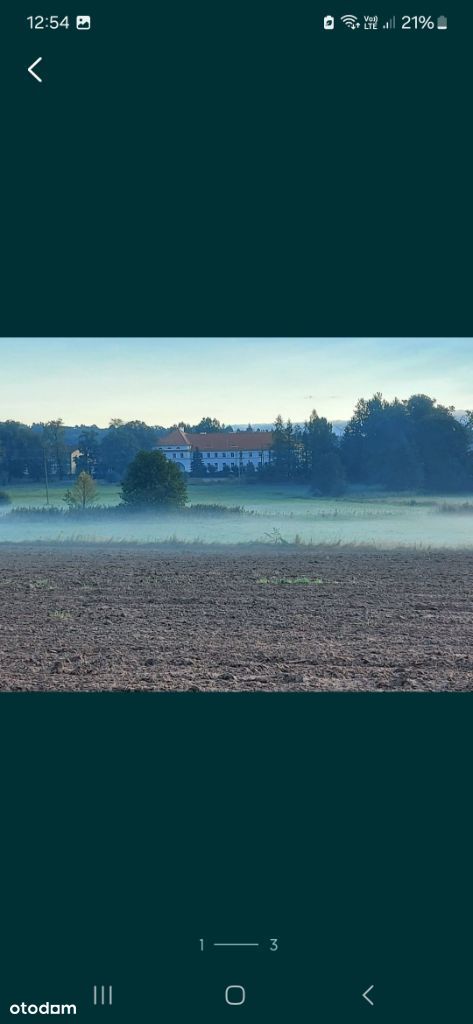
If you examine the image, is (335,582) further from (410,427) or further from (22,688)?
(22,688)

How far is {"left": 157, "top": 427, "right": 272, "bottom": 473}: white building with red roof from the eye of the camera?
11.1 m

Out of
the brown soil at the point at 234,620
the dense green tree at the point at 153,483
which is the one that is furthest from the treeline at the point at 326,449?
the brown soil at the point at 234,620

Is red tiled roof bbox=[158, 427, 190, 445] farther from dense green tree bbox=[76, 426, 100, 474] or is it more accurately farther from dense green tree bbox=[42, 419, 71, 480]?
dense green tree bbox=[42, 419, 71, 480]

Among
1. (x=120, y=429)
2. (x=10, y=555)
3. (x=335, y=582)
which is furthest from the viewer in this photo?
(x=10, y=555)

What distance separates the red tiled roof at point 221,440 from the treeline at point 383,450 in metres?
0.44

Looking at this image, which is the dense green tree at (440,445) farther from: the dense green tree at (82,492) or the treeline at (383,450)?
the dense green tree at (82,492)

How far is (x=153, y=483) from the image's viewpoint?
1187cm

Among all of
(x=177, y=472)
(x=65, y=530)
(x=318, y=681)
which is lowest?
(x=318, y=681)

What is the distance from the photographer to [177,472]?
38.2 feet

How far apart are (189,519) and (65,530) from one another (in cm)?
212

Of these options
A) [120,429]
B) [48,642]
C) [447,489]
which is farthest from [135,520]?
[447,489]

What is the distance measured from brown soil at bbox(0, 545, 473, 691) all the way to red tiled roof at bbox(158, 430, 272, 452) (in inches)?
95.1

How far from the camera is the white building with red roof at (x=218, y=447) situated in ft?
36.4

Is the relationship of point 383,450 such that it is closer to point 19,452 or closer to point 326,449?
point 326,449
